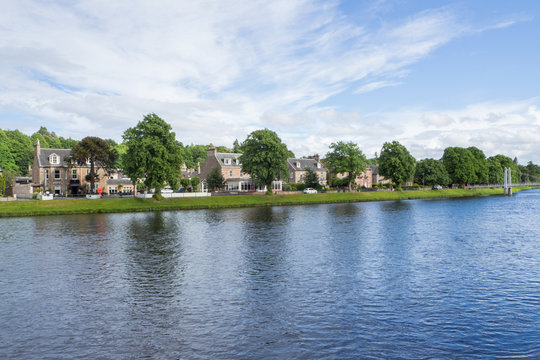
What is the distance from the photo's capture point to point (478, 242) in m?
39.2

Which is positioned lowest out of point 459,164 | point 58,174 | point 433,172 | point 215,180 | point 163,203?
point 163,203

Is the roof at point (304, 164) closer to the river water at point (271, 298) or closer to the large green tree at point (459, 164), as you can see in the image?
the large green tree at point (459, 164)

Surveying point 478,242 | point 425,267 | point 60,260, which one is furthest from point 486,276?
point 60,260

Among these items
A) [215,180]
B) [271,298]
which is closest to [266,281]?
[271,298]

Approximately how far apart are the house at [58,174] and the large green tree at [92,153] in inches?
176

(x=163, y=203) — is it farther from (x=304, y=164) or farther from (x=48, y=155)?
(x=304, y=164)

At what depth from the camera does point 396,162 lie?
410 ft

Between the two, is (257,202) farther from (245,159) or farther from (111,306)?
(111,306)

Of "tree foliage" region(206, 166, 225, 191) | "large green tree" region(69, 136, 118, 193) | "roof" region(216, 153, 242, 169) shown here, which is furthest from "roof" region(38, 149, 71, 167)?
"roof" region(216, 153, 242, 169)

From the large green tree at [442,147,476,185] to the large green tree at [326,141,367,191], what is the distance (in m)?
50.9

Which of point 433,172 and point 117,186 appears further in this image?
point 433,172

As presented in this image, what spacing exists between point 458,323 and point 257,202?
7761 cm

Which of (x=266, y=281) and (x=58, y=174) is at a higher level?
(x=58, y=174)

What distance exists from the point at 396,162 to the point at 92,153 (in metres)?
93.3
